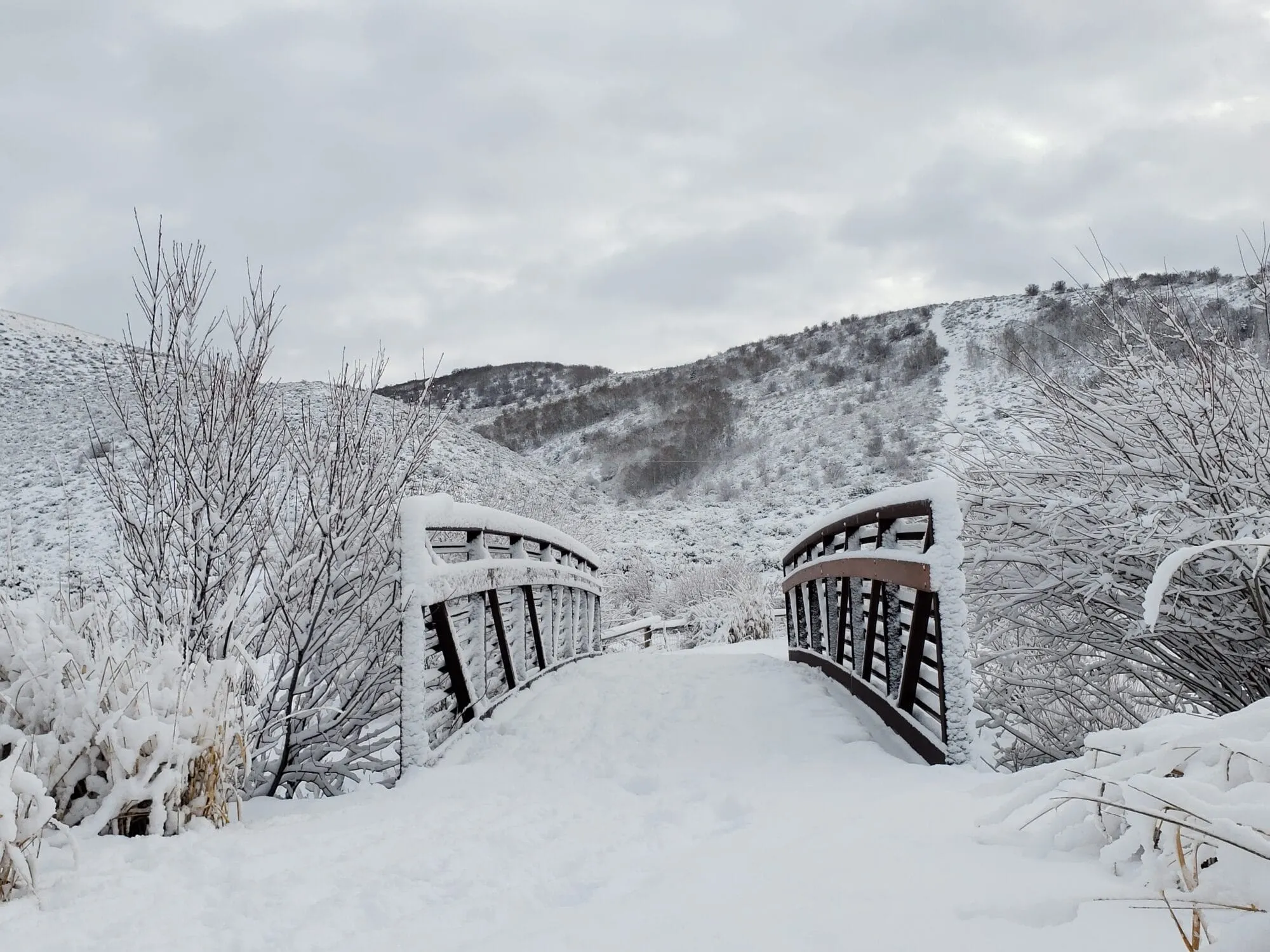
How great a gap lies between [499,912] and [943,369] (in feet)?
142

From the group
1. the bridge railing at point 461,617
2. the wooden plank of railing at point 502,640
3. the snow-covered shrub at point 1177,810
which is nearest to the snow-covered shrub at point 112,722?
the bridge railing at point 461,617

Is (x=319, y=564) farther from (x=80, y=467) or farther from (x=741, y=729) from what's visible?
(x=80, y=467)

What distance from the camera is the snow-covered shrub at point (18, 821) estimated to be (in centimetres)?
219

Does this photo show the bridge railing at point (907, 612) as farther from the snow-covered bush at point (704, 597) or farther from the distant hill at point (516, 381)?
the distant hill at point (516, 381)

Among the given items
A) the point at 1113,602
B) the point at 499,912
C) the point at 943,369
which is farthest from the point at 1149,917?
the point at 943,369

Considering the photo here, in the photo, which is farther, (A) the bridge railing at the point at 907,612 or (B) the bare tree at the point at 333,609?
(B) the bare tree at the point at 333,609

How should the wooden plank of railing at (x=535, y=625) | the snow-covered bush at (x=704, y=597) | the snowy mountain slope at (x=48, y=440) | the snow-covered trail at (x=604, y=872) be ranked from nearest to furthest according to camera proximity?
the snow-covered trail at (x=604, y=872) → the wooden plank of railing at (x=535, y=625) → the snow-covered bush at (x=704, y=597) → the snowy mountain slope at (x=48, y=440)

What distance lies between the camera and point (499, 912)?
8.27 ft

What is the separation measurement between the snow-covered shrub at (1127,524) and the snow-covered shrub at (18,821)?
172 inches

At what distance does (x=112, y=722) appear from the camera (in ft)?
9.46

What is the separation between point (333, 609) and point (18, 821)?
9.16 ft

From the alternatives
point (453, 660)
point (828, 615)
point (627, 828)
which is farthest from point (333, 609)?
point (828, 615)

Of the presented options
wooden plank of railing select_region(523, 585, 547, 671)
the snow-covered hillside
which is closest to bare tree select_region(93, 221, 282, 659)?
wooden plank of railing select_region(523, 585, 547, 671)

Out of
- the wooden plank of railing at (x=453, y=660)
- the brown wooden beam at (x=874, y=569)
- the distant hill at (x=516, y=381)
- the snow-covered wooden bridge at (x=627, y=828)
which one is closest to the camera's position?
the snow-covered wooden bridge at (x=627, y=828)
